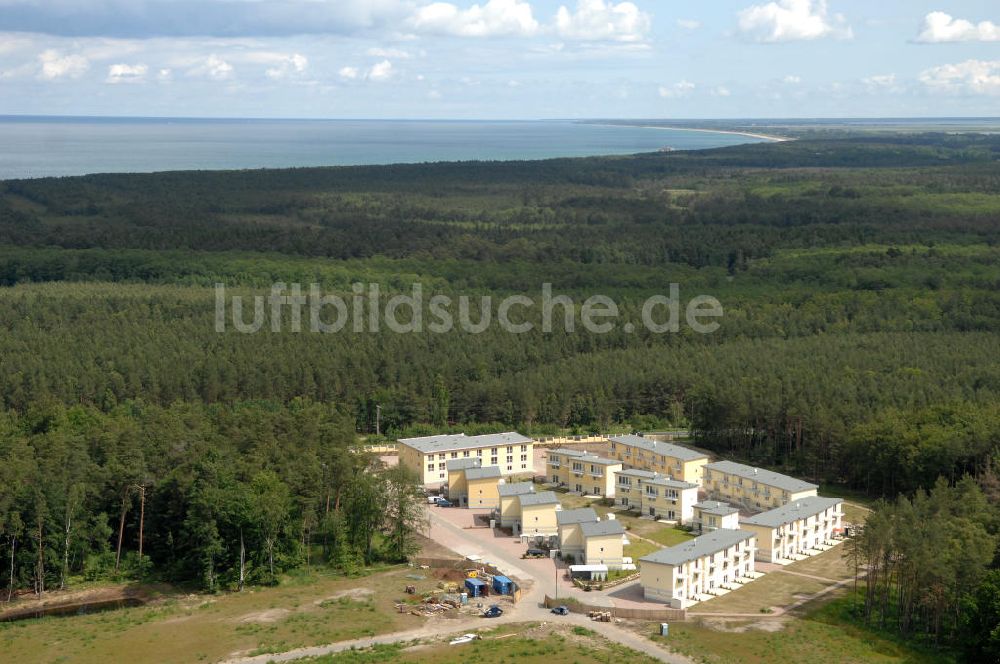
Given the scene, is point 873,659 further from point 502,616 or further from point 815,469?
point 815,469

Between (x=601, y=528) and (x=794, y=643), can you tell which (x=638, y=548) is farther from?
(x=794, y=643)

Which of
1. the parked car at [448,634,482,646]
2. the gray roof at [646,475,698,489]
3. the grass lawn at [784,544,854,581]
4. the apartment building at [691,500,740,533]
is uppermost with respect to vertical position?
the gray roof at [646,475,698,489]

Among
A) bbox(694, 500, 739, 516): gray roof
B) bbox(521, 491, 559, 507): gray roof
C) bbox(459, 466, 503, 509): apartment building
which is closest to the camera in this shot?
bbox(694, 500, 739, 516): gray roof

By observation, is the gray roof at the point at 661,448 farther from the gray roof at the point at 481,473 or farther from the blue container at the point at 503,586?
the blue container at the point at 503,586

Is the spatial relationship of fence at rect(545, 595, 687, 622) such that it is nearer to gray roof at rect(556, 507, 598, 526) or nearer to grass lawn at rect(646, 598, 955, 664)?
grass lawn at rect(646, 598, 955, 664)

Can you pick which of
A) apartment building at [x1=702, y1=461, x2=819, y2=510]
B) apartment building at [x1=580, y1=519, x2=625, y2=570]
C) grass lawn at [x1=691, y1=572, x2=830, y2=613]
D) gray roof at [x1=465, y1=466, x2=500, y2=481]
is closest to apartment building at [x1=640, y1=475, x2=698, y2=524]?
apartment building at [x1=702, y1=461, x2=819, y2=510]

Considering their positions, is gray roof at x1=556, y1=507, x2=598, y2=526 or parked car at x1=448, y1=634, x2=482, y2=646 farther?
gray roof at x1=556, y1=507, x2=598, y2=526

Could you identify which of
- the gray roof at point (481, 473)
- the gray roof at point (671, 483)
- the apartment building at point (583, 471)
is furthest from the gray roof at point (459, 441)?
the gray roof at point (671, 483)
